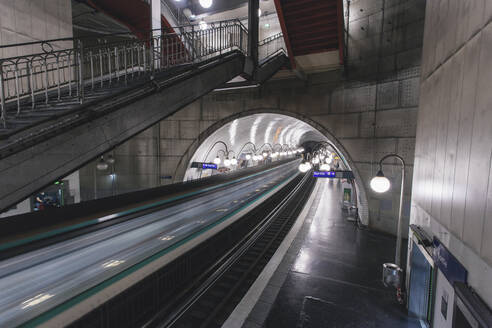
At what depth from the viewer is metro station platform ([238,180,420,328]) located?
15.7 feet

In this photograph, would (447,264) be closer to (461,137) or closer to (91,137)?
(461,137)

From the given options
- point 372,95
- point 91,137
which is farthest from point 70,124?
point 372,95

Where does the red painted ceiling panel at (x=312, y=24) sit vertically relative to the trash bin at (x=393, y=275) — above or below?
above

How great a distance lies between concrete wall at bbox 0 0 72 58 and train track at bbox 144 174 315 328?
27.8 feet

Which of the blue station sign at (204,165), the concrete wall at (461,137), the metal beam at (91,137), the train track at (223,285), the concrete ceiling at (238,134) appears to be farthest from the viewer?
the concrete ceiling at (238,134)

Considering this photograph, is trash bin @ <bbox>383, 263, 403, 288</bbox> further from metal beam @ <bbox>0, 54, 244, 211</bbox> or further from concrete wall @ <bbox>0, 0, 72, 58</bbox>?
concrete wall @ <bbox>0, 0, 72, 58</bbox>

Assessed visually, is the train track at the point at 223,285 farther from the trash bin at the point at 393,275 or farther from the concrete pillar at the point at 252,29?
the concrete pillar at the point at 252,29

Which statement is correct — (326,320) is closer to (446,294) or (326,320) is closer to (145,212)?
(446,294)

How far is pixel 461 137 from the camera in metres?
2.85

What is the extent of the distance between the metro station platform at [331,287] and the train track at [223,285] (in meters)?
0.63

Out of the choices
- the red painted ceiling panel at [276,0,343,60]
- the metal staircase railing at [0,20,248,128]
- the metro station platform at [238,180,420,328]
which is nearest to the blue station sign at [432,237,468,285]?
the metro station platform at [238,180,420,328]

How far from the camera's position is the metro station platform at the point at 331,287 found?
4.78m

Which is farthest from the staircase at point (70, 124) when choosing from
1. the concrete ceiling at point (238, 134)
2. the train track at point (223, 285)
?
the concrete ceiling at point (238, 134)

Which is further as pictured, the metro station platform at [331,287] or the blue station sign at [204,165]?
the blue station sign at [204,165]
